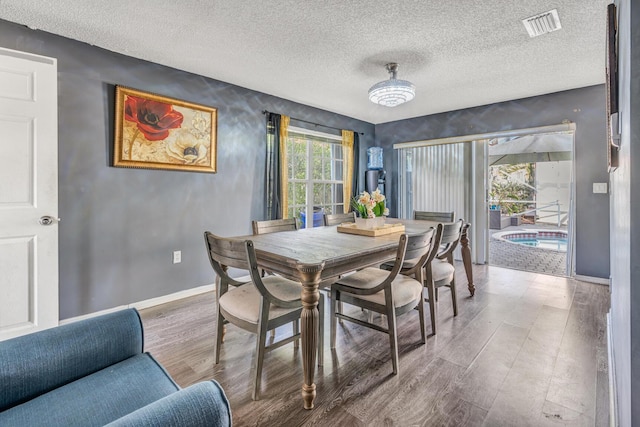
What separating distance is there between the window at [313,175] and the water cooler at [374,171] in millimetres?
567

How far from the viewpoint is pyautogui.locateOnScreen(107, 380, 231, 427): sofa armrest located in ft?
2.10

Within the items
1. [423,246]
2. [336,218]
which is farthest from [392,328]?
[336,218]

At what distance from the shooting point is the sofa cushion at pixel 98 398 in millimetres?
922

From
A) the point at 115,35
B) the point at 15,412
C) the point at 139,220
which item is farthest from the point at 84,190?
the point at 15,412

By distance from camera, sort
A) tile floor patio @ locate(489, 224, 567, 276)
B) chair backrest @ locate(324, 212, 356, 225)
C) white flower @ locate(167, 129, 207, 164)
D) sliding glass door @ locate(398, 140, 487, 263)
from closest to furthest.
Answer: white flower @ locate(167, 129, 207, 164)
chair backrest @ locate(324, 212, 356, 225)
tile floor patio @ locate(489, 224, 567, 276)
sliding glass door @ locate(398, 140, 487, 263)

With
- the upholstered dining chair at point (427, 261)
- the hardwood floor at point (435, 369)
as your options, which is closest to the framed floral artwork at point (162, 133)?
the hardwood floor at point (435, 369)

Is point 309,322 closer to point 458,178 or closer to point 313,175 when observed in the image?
point 313,175

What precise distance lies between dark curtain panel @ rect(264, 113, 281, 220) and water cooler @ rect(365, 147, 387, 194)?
1.87 m

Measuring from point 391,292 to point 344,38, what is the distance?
196 centimetres

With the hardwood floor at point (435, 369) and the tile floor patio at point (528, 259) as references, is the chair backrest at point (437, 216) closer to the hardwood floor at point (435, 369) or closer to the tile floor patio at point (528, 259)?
the hardwood floor at point (435, 369)

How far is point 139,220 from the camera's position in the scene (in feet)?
9.57

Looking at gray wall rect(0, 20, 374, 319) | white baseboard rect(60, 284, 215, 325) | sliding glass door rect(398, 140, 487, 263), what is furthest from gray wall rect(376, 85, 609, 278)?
white baseboard rect(60, 284, 215, 325)

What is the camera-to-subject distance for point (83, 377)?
1131 mm

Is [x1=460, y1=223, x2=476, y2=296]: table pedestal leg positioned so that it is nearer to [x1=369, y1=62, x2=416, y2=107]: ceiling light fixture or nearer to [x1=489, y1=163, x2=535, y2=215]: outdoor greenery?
[x1=369, y1=62, x2=416, y2=107]: ceiling light fixture
